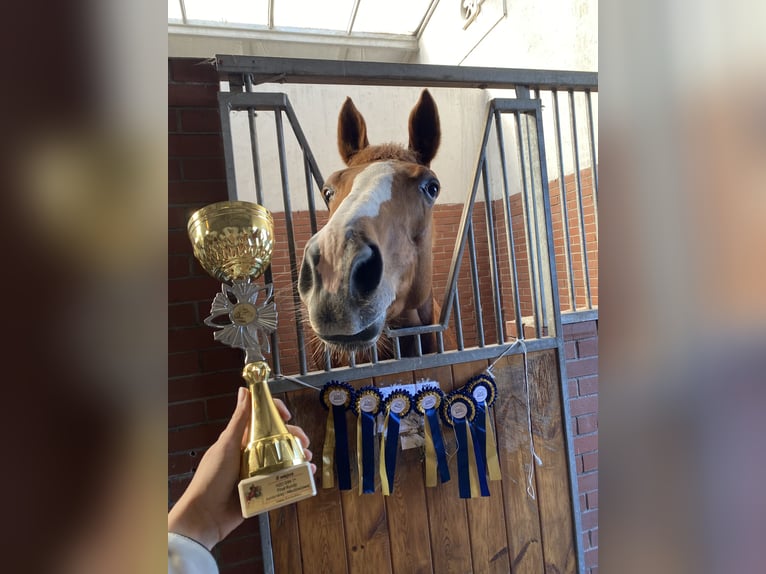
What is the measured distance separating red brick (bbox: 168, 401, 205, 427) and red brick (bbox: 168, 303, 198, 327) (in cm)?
22

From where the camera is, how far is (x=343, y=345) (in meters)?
1.04

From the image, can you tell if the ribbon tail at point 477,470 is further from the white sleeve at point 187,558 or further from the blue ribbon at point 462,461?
the white sleeve at point 187,558

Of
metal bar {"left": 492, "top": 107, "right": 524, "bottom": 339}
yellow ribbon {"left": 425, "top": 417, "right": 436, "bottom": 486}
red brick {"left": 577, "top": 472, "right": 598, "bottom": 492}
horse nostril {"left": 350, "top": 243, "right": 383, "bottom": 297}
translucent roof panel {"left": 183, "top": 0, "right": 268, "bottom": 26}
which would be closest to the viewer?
horse nostril {"left": 350, "top": 243, "right": 383, "bottom": 297}

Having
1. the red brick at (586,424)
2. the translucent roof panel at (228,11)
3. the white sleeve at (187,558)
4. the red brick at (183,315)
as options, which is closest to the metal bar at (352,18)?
the translucent roof panel at (228,11)

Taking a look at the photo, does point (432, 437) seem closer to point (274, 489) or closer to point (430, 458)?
point (430, 458)

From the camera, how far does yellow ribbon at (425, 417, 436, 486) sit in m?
1.09

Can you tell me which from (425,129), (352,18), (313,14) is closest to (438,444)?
(425,129)

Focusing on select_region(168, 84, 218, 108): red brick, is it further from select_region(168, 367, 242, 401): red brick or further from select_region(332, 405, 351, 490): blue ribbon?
select_region(332, 405, 351, 490): blue ribbon

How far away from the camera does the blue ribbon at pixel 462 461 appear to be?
1116mm

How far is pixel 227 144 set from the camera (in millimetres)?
989

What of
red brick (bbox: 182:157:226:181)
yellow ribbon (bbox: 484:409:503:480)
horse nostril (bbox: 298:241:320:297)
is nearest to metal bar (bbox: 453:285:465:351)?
yellow ribbon (bbox: 484:409:503:480)

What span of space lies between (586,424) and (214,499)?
1.22 metres
